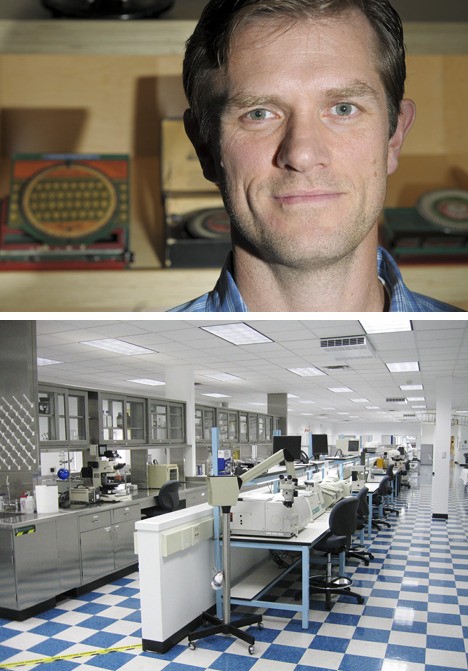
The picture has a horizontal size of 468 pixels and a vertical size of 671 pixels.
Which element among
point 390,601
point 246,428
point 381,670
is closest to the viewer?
point 381,670

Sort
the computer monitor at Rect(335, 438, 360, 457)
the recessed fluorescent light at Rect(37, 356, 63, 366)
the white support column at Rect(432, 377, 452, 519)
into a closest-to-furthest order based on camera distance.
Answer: the recessed fluorescent light at Rect(37, 356, 63, 366) → the white support column at Rect(432, 377, 452, 519) → the computer monitor at Rect(335, 438, 360, 457)

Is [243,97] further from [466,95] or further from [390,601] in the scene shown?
[390,601]

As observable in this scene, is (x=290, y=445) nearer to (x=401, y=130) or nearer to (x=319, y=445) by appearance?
(x=319, y=445)

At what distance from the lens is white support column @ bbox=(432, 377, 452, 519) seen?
8250 millimetres

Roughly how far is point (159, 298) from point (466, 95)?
79 centimetres

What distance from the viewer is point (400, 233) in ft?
3.81

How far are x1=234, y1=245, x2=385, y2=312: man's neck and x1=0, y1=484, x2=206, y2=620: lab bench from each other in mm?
3200

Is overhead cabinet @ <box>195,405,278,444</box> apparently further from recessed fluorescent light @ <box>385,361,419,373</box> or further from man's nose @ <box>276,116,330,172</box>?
man's nose @ <box>276,116,330,172</box>

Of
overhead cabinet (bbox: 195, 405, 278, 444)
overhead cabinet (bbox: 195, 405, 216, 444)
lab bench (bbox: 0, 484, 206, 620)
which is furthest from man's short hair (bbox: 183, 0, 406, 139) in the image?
overhead cabinet (bbox: 195, 405, 216, 444)

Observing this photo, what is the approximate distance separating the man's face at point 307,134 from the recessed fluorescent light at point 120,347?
14.2 ft

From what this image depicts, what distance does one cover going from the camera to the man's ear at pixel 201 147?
1.14 m

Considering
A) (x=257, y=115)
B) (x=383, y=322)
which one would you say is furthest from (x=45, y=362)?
(x=257, y=115)

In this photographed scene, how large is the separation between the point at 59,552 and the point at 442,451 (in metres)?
6.27

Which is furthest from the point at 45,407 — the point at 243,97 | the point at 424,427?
the point at 424,427
